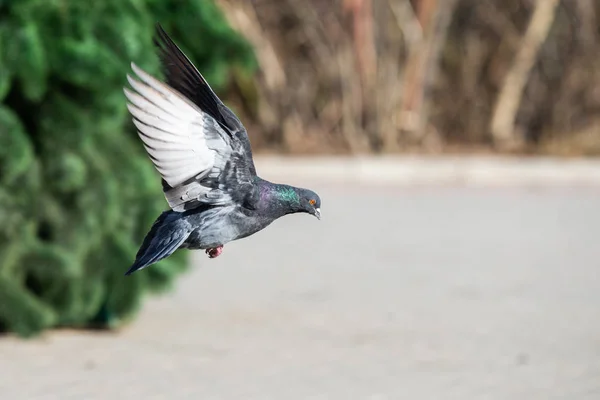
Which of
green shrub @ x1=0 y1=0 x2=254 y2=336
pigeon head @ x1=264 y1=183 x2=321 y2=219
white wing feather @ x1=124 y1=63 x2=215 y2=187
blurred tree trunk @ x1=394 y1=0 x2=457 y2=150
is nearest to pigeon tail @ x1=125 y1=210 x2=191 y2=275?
white wing feather @ x1=124 y1=63 x2=215 y2=187

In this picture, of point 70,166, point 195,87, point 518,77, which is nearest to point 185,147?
point 195,87

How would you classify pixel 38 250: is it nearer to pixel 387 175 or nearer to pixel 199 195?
pixel 199 195

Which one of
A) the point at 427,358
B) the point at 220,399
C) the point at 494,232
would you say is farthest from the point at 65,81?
the point at 494,232

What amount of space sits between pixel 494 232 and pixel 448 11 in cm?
719

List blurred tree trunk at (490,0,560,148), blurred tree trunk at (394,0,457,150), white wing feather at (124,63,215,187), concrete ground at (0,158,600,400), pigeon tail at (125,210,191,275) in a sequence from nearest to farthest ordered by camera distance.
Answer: pigeon tail at (125,210,191,275), white wing feather at (124,63,215,187), concrete ground at (0,158,600,400), blurred tree trunk at (394,0,457,150), blurred tree trunk at (490,0,560,148)

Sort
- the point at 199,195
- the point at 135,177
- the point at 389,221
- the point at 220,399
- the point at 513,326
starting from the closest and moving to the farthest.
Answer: the point at 199,195 < the point at 220,399 < the point at 135,177 < the point at 513,326 < the point at 389,221

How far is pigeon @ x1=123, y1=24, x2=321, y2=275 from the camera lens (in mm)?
3250

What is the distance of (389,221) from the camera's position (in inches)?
512

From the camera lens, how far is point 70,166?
6.84 m

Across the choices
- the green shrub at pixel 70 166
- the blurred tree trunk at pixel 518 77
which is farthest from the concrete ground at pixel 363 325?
the blurred tree trunk at pixel 518 77

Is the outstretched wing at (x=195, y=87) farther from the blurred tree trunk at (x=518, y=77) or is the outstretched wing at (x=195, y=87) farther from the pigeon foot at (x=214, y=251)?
the blurred tree trunk at (x=518, y=77)

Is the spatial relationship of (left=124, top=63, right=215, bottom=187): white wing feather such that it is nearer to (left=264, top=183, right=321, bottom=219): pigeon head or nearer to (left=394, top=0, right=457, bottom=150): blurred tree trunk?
(left=264, top=183, right=321, bottom=219): pigeon head

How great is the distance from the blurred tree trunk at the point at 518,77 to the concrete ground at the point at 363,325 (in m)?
5.93

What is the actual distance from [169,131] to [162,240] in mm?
321
